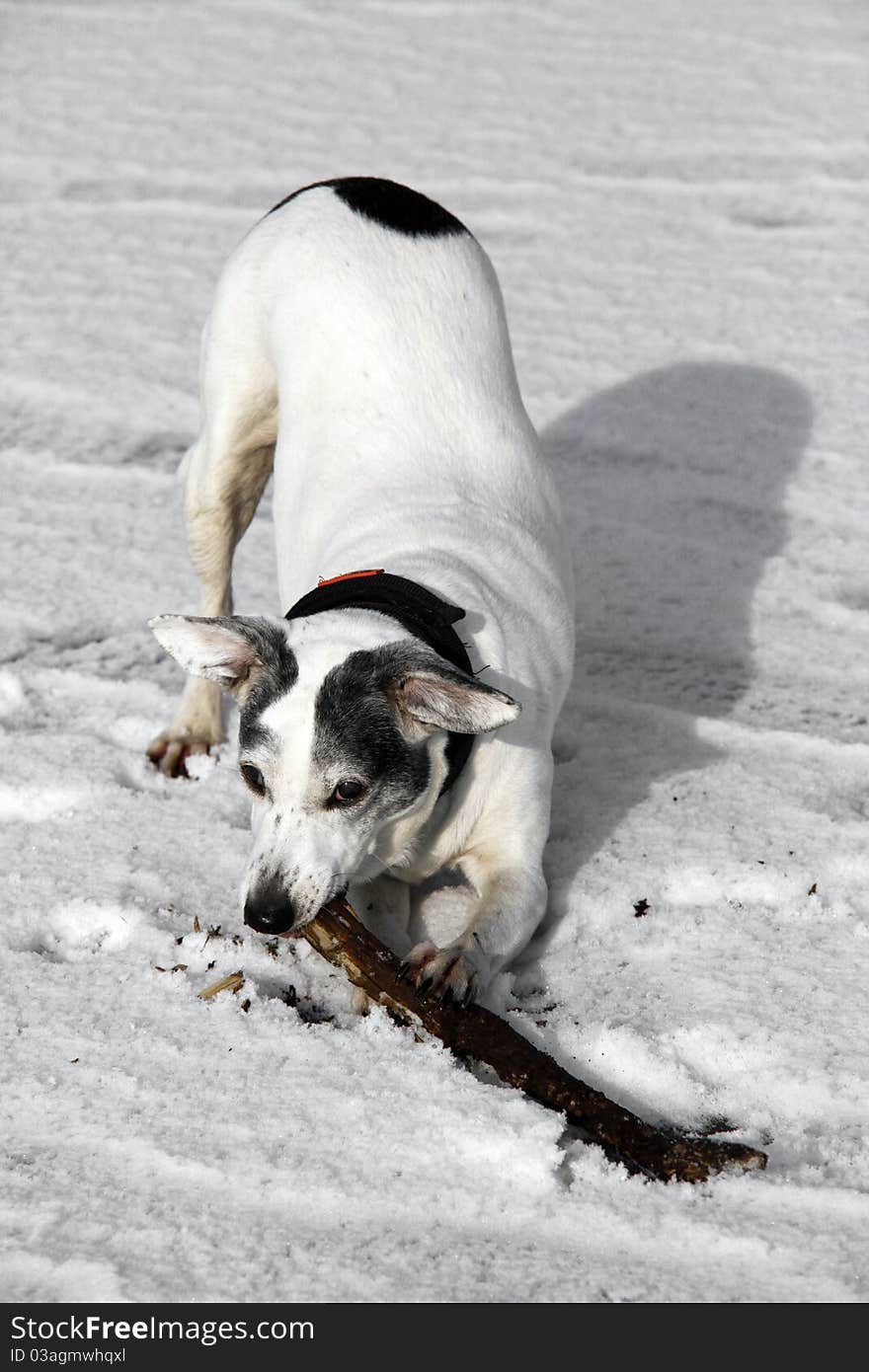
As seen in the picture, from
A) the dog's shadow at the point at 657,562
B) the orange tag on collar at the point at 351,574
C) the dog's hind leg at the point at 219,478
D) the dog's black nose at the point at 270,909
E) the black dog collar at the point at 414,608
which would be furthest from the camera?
the dog's hind leg at the point at 219,478

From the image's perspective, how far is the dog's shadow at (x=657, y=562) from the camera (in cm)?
464

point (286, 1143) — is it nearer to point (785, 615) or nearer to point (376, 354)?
point (376, 354)

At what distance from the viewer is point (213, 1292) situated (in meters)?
2.84

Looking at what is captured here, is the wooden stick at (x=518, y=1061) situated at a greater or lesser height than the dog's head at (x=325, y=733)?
lesser

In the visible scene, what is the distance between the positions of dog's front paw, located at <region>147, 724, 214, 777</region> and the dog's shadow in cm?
107

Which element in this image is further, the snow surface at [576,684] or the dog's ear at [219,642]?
the dog's ear at [219,642]

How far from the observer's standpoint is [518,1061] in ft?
10.6

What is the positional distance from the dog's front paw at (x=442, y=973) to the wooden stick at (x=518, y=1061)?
21 mm

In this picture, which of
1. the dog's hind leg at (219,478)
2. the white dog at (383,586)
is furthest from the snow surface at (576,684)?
the white dog at (383,586)

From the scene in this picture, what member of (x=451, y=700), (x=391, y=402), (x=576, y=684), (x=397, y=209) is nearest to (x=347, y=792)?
(x=451, y=700)

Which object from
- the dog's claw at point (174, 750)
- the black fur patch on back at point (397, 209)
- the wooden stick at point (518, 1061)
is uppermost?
the black fur patch on back at point (397, 209)

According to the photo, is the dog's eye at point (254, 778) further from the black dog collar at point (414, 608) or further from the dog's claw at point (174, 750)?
the dog's claw at point (174, 750)

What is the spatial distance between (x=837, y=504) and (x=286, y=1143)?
365 cm

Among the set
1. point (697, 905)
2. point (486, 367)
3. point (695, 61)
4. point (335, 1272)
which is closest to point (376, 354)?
point (486, 367)
